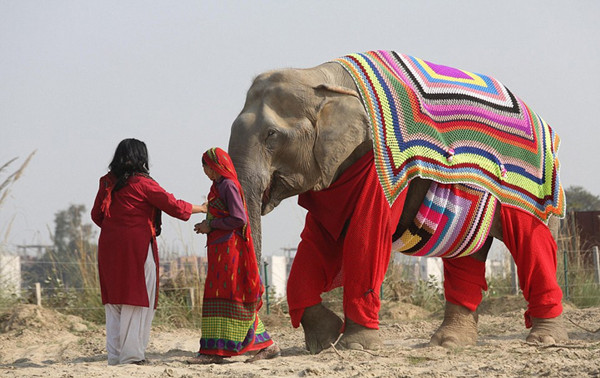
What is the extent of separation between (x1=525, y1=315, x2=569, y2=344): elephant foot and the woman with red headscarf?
2380 millimetres

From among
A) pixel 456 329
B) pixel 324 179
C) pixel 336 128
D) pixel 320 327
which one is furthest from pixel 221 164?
pixel 456 329

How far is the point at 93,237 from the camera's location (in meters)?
11.8

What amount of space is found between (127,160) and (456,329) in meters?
3.12

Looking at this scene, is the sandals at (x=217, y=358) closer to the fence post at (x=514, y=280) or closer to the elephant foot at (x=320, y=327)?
the elephant foot at (x=320, y=327)

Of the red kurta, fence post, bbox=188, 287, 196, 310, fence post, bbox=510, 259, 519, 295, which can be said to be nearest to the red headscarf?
the red kurta

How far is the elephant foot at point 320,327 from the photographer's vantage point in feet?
22.5

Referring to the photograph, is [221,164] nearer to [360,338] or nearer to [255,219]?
[255,219]

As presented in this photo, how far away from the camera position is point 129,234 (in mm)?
6281

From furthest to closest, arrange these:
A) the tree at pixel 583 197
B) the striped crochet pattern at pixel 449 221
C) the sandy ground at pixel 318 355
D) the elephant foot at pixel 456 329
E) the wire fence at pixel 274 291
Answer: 1. the tree at pixel 583 197
2. the wire fence at pixel 274 291
3. the elephant foot at pixel 456 329
4. the striped crochet pattern at pixel 449 221
5. the sandy ground at pixel 318 355

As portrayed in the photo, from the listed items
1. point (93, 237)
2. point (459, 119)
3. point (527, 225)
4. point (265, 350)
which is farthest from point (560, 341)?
point (93, 237)

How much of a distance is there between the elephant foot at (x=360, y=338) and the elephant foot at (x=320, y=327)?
1.35ft

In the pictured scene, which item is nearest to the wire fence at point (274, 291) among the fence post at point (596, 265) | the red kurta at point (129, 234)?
the fence post at point (596, 265)

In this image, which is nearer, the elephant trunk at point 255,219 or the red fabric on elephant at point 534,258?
the elephant trunk at point 255,219

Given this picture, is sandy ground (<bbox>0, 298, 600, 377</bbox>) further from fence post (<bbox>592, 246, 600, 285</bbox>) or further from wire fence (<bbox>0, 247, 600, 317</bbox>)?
fence post (<bbox>592, 246, 600, 285</bbox>)
